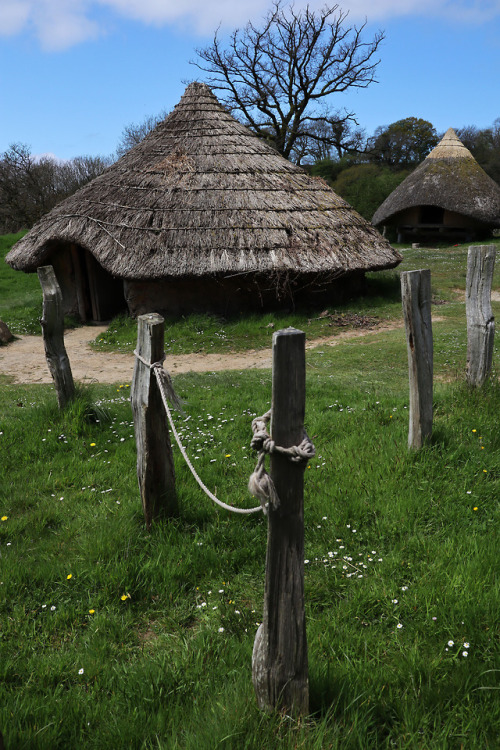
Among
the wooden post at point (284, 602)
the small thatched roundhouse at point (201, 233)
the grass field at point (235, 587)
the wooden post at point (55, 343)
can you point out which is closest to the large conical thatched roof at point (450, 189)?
the small thatched roundhouse at point (201, 233)

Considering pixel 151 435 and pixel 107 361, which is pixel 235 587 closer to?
pixel 151 435

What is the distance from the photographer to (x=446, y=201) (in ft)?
72.5

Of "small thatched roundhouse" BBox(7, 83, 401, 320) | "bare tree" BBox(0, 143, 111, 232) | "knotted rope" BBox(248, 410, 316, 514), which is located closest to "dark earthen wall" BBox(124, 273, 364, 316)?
"small thatched roundhouse" BBox(7, 83, 401, 320)

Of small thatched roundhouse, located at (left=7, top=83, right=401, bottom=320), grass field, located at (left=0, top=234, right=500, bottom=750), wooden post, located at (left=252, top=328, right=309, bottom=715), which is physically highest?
small thatched roundhouse, located at (left=7, top=83, right=401, bottom=320)

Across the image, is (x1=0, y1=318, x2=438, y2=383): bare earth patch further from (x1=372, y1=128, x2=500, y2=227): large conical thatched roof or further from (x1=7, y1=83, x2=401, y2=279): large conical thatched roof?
(x1=372, y1=128, x2=500, y2=227): large conical thatched roof

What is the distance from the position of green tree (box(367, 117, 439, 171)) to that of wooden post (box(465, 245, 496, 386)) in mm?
34610

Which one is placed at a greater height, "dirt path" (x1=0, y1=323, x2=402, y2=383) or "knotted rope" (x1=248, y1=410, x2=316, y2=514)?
"knotted rope" (x1=248, y1=410, x2=316, y2=514)

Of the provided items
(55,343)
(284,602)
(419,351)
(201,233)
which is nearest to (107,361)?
(201,233)

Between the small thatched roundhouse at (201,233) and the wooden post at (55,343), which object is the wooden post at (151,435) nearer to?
the wooden post at (55,343)

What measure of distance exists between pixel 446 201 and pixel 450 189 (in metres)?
0.50

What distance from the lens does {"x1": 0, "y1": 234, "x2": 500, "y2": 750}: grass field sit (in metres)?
A: 2.16

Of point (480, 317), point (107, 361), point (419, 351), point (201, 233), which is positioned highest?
point (201, 233)

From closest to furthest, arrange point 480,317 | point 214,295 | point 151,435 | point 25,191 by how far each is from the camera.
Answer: point 151,435
point 480,317
point 214,295
point 25,191

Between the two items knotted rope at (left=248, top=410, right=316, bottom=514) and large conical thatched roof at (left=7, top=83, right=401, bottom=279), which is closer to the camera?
knotted rope at (left=248, top=410, right=316, bottom=514)
